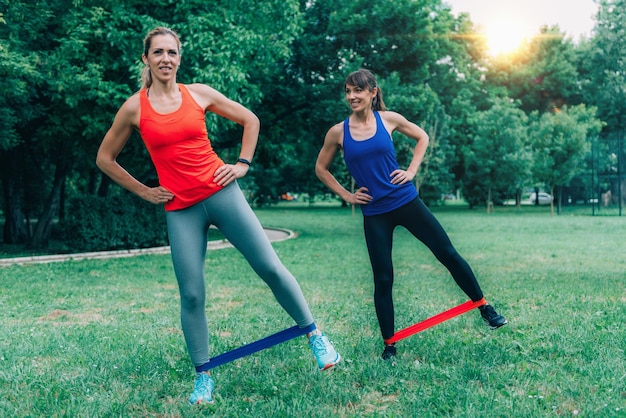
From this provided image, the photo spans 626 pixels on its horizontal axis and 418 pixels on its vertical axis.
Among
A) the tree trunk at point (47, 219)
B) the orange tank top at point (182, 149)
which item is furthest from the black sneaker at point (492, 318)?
the tree trunk at point (47, 219)

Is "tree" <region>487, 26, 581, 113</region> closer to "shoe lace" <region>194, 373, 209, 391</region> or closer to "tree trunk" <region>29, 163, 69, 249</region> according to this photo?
"tree trunk" <region>29, 163, 69, 249</region>

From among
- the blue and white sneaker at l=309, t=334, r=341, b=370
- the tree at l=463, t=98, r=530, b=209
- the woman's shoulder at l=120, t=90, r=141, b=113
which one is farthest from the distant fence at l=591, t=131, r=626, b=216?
the woman's shoulder at l=120, t=90, r=141, b=113

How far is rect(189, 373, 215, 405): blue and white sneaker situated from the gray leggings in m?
0.11

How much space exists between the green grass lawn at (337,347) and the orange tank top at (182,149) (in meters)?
1.35

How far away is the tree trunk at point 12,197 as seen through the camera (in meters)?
19.7

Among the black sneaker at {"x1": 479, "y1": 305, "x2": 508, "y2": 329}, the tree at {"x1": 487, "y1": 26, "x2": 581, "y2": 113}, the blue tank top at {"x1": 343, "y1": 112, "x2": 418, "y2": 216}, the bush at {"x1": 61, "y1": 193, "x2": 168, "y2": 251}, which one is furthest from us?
the tree at {"x1": 487, "y1": 26, "x2": 581, "y2": 113}

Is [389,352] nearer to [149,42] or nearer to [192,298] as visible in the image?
[192,298]

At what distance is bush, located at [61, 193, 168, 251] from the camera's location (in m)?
15.7

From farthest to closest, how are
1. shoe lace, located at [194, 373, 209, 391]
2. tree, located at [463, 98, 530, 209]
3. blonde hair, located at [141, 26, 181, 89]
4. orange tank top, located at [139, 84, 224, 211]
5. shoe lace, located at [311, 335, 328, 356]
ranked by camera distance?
1. tree, located at [463, 98, 530, 209]
2. shoe lace, located at [311, 335, 328, 356]
3. shoe lace, located at [194, 373, 209, 391]
4. blonde hair, located at [141, 26, 181, 89]
5. orange tank top, located at [139, 84, 224, 211]

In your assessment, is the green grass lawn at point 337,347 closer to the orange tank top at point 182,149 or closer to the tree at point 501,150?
the orange tank top at point 182,149

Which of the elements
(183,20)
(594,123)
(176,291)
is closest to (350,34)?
(183,20)

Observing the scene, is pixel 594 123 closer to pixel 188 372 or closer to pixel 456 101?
pixel 456 101

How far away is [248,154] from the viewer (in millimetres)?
4254

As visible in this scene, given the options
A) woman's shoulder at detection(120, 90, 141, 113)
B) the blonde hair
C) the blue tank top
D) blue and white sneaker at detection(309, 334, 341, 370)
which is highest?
the blonde hair
